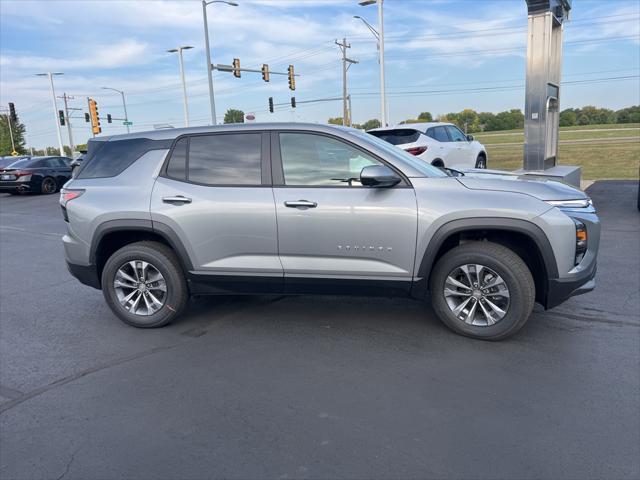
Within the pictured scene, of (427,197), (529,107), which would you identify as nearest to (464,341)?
(427,197)

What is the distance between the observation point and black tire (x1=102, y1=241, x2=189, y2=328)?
4.71 metres

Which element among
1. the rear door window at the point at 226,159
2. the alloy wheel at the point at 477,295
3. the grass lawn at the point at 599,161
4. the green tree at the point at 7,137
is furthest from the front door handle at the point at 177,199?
the green tree at the point at 7,137

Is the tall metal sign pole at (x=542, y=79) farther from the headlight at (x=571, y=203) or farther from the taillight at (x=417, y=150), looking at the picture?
the headlight at (x=571, y=203)

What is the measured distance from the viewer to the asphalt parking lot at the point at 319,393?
109 inches

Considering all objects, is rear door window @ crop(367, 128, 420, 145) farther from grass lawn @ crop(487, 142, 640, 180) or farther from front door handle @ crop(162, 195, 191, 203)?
front door handle @ crop(162, 195, 191, 203)

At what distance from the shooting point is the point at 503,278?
410 centimetres

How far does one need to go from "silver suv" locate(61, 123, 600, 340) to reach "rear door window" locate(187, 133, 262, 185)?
12 mm

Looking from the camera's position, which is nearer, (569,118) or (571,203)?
(571,203)

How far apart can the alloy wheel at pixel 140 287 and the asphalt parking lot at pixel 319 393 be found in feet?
0.78

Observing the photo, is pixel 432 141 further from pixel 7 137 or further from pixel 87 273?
pixel 7 137

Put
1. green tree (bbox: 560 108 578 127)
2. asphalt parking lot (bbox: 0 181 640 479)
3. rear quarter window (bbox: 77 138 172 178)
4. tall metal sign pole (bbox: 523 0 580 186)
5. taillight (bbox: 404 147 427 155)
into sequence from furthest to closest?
green tree (bbox: 560 108 578 127)
taillight (bbox: 404 147 427 155)
tall metal sign pole (bbox: 523 0 580 186)
rear quarter window (bbox: 77 138 172 178)
asphalt parking lot (bbox: 0 181 640 479)

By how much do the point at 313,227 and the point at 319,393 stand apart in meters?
1.39

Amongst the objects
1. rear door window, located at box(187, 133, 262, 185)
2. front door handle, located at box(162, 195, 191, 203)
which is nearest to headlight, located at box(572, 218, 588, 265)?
rear door window, located at box(187, 133, 262, 185)

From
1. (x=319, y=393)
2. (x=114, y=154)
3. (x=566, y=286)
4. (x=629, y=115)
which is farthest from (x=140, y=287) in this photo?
(x=629, y=115)
